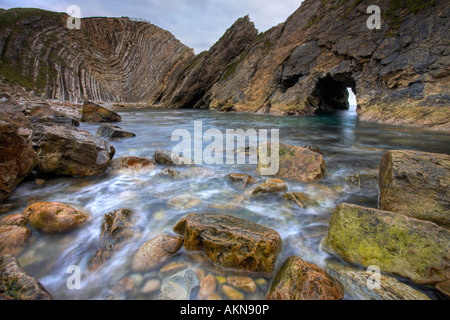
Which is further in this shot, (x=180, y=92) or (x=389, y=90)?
(x=180, y=92)

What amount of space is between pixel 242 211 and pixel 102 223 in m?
1.82

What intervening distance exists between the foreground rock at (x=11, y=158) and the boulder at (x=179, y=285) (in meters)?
2.78

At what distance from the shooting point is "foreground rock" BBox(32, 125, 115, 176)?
141 inches

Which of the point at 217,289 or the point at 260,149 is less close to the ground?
the point at 260,149

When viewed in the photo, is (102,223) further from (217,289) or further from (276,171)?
(276,171)

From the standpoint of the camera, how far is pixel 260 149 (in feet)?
15.1

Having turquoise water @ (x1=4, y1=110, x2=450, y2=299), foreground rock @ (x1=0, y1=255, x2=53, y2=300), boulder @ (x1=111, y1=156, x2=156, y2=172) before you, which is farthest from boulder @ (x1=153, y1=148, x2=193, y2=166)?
foreground rock @ (x1=0, y1=255, x2=53, y2=300)

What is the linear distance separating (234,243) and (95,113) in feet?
40.6

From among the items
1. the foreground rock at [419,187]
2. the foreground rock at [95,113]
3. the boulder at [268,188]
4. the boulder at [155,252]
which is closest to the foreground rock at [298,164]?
the boulder at [268,188]

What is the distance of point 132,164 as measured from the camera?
4457 millimetres

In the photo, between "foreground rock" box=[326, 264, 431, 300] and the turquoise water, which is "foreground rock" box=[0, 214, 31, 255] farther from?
"foreground rock" box=[326, 264, 431, 300]

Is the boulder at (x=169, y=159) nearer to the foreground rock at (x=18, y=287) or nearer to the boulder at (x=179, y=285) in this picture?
the boulder at (x=179, y=285)
